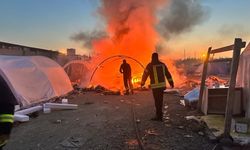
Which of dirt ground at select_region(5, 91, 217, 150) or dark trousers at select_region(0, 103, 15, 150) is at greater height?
dark trousers at select_region(0, 103, 15, 150)

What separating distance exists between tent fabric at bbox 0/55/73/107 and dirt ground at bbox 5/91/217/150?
6.97 feet

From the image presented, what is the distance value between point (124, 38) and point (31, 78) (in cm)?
1100

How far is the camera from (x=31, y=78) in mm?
15078

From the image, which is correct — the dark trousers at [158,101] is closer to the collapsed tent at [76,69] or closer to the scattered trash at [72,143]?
the scattered trash at [72,143]

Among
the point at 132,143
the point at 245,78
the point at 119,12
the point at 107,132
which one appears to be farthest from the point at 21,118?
the point at 119,12

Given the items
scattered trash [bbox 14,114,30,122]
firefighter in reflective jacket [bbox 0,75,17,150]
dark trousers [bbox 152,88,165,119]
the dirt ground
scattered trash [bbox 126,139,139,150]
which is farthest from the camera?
scattered trash [bbox 14,114,30,122]

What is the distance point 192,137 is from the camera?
7.54m

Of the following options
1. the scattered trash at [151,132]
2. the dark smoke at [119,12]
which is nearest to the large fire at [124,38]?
the dark smoke at [119,12]

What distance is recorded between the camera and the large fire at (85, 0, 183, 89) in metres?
23.3

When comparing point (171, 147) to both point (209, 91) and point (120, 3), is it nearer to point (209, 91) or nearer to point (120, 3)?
point (209, 91)

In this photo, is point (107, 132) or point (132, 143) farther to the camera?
point (107, 132)

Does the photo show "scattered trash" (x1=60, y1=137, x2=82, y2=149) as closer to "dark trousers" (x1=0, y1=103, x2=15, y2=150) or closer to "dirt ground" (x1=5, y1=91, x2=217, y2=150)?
"dirt ground" (x1=5, y1=91, x2=217, y2=150)

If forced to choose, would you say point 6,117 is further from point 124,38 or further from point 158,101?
point 124,38

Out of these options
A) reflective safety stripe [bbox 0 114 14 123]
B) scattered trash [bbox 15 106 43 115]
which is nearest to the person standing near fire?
scattered trash [bbox 15 106 43 115]
